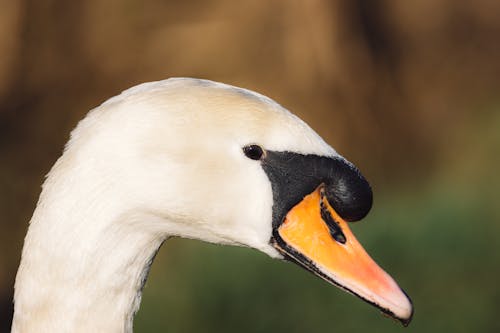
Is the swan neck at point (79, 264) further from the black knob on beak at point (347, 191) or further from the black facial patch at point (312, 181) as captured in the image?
the black knob on beak at point (347, 191)

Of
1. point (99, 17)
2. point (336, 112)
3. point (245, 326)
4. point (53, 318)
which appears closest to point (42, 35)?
point (99, 17)

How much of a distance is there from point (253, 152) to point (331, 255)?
272 millimetres

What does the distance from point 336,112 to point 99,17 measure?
1.54m

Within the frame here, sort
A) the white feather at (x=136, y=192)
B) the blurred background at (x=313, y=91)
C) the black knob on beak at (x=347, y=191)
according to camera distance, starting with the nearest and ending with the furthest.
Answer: the white feather at (x=136, y=192)
the black knob on beak at (x=347, y=191)
the blurred background at (x=313, y=91)

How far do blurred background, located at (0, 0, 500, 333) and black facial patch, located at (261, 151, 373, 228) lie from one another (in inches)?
110

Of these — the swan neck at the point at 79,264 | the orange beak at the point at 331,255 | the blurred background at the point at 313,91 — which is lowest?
the blurred background at the point at 313,91

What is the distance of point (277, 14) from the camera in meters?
5.24

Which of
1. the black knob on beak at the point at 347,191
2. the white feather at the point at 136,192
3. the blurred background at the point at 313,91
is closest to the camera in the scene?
the white feather at the point at 136,192

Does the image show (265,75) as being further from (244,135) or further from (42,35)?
(244,135)

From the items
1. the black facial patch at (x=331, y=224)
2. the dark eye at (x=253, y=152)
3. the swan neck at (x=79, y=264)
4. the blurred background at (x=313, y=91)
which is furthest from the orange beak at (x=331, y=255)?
the blurred background at (x=313, y=91)

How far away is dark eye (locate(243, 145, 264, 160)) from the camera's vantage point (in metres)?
1.71

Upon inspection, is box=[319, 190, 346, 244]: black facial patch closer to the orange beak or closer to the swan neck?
the orange beak

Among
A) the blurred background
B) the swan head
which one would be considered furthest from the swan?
the blurred background

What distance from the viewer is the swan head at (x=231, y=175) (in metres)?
1.66
